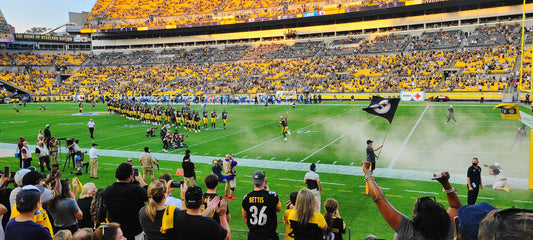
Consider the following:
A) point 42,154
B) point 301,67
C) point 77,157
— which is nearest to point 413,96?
point 301,67

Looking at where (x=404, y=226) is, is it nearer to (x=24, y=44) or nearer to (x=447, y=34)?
(x=447, y=34)

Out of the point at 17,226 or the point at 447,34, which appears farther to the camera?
the point at 447,34

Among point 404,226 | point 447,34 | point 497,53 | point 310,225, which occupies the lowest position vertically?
point 310,225

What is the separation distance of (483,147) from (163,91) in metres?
54.2

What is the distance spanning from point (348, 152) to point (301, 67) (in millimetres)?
44458

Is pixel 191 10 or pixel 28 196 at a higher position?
pixel 191 10

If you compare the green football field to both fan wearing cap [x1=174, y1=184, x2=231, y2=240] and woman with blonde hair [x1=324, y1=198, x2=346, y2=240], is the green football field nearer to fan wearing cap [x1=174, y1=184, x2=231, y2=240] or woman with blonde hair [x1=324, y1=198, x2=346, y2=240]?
woman with blonde hair [x1=324, y1=198, x2=346, y2=240]

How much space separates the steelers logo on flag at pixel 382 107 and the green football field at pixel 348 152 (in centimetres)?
254

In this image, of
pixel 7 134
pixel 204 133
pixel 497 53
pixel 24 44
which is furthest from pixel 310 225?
pixel 24 44

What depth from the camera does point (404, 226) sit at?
10.5 ft

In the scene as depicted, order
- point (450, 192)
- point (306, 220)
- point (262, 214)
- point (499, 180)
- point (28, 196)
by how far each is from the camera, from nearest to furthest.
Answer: point (450, 192) < point (28, 196) < point (306, 220) < point (262, 214) < point (499, 180)

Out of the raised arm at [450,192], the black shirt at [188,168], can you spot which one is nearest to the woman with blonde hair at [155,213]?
the raised arm at [450,192]

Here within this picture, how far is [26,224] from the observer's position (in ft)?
12.2

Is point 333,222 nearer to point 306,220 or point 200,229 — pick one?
point 306,220
